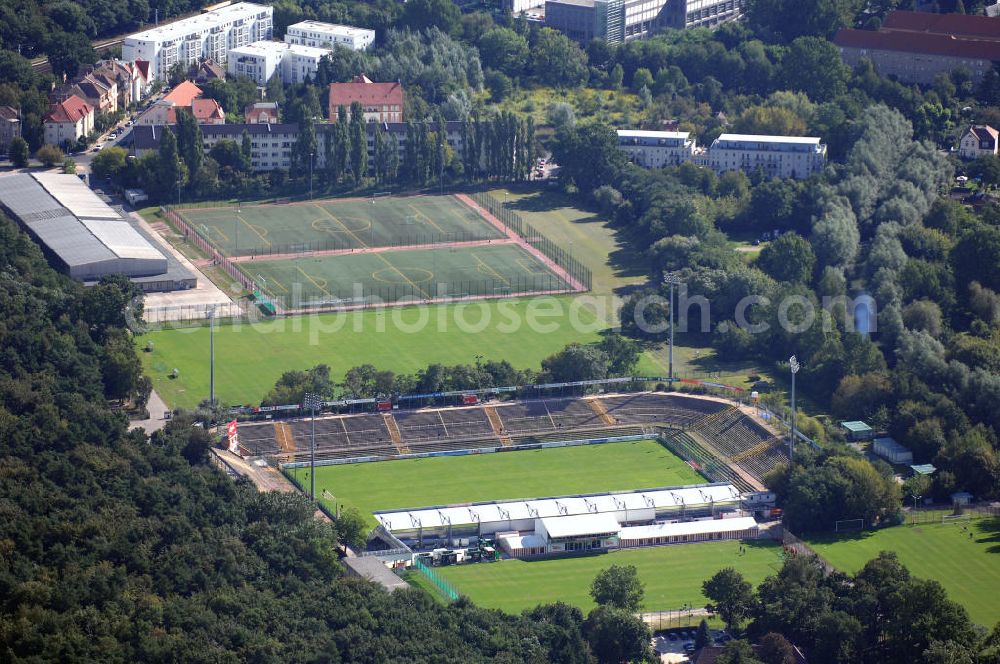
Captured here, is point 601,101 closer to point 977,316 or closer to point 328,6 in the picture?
point 328,6

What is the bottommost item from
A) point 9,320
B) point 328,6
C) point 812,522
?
point 812,522

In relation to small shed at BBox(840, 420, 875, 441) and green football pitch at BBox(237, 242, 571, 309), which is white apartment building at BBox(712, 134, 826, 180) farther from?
small shed at BBox(840, 420, 875, 441)

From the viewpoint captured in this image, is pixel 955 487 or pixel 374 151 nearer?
pixel 955 487

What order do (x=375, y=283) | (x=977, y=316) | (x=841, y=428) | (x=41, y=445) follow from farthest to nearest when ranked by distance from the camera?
(x=375, y=283) → (x=977, y=316) → (x=841, y=428) → (x=41, y=445)

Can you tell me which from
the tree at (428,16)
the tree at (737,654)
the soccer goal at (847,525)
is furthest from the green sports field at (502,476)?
the tree at (428,16)

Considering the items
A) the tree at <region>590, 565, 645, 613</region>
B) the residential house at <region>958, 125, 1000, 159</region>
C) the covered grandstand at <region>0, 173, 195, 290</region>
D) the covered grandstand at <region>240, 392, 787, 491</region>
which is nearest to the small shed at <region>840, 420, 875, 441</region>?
the covered grandstand at <region>240, 392, 787, 491</region>

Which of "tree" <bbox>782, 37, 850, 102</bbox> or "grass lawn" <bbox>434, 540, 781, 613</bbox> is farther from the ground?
"tree" <bbox>782, 37, 850, 102</bbox>

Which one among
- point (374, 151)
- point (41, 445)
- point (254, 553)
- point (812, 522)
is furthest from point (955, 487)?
point (374, 151)
